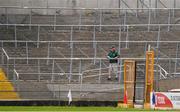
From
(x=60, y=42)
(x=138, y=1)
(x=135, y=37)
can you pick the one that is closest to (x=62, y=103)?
(x=60, y=42)

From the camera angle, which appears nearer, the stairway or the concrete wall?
the stairway

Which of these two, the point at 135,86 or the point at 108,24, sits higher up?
the point at 108,24

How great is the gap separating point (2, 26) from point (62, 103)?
11.0 metres

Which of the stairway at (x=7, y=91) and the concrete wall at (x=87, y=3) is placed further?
the concrete wall at (x=87, y=3)

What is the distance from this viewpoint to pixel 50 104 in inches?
1032

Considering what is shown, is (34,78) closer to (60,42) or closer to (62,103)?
(62,103)

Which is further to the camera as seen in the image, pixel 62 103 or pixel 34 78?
pixel 34 78

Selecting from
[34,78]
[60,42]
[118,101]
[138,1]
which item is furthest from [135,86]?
[138,1]

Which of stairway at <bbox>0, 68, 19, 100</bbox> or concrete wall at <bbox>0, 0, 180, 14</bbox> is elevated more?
concrete wall at <bbox>0, 0, 180, 14</bbox>

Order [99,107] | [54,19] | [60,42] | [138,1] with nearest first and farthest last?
1. [99,107]
2. [60,42]
3. [54,19]
4. [138,1]

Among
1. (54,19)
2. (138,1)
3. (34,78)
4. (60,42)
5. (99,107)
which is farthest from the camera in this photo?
(138,1)

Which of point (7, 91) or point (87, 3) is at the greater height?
point (87, 3)

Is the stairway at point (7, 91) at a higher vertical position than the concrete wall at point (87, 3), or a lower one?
lower

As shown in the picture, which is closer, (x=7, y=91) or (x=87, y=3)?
(x=7, y=91)
